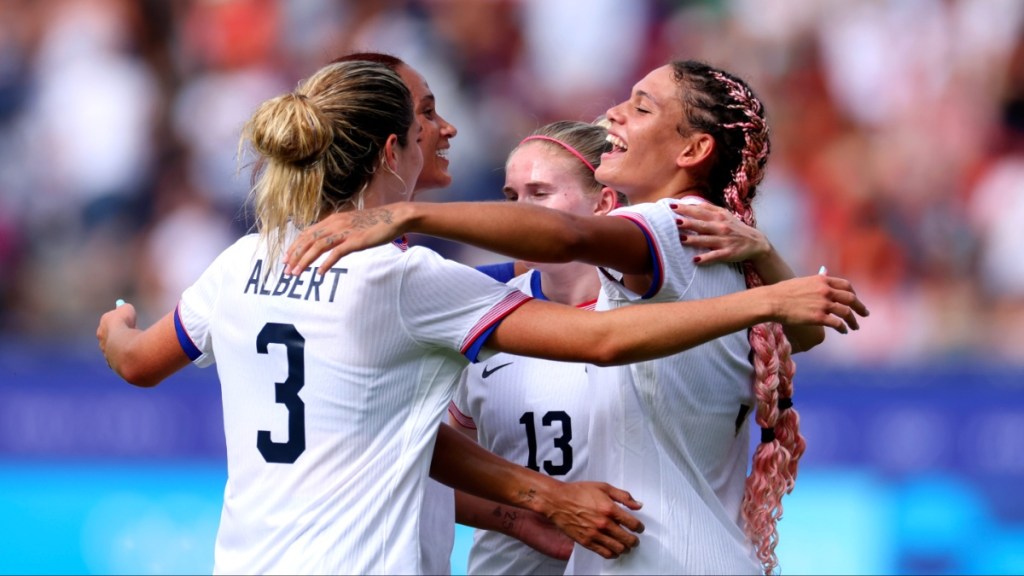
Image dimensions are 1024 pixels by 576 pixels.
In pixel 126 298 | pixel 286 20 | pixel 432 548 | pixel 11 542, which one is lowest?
pixel 432 548

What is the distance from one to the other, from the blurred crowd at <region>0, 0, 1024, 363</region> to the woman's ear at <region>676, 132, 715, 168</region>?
4.05m

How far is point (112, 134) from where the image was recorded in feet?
26.1

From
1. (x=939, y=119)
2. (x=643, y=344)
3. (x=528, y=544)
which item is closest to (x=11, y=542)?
(x=528, y=544)

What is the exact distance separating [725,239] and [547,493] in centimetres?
66

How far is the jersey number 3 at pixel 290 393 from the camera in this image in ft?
8.51

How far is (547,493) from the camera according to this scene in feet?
9.25

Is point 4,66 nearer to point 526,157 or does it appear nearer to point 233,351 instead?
point 526,157

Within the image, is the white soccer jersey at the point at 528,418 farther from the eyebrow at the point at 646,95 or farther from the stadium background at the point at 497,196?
the stadium background at the point at 497,196

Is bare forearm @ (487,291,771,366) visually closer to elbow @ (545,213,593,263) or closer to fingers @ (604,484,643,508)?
elbow @ (545,213,593,263)

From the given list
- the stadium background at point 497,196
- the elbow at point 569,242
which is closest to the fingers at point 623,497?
the elbow at point 569,242

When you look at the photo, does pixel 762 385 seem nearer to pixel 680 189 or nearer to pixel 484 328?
pixel 680 189

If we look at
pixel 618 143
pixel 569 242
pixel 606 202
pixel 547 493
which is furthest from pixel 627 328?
pixel 606 202

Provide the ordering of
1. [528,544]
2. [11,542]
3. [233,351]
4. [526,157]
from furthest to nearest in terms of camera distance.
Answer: [11,542] → [526,157] → [528,544] → [233,351]

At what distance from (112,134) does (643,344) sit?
6144 millimetres
